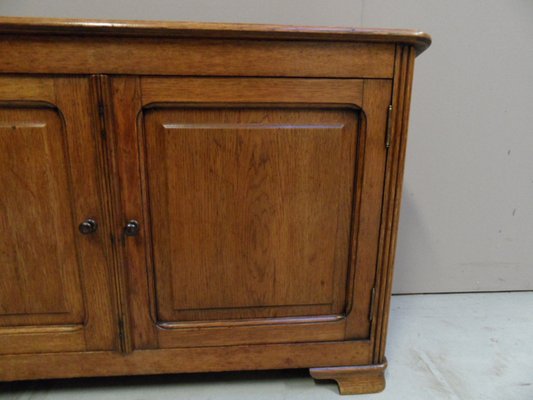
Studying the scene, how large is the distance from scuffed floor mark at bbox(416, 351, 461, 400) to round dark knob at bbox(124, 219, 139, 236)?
2.63 feet

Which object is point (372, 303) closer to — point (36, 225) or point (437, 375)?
point (437, 375)

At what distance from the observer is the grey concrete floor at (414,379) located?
2.68 feet

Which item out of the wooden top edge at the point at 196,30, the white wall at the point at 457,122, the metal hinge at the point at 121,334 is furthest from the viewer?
the white wall at the point at 457,122

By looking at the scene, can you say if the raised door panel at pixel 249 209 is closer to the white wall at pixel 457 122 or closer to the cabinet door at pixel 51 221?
the cabinet door at pixel 51 221

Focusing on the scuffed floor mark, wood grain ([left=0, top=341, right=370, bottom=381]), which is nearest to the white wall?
the scuffed floor mark

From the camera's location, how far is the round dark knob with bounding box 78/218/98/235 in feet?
2.20

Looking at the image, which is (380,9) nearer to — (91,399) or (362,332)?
(362,332)

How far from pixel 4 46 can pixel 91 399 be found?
748mm

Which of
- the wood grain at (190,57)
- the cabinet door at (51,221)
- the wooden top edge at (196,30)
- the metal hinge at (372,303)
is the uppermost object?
the wooden top edge at (196,30)

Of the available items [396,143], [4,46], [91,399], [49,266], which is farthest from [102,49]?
[91,399]

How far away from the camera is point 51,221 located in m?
0.69

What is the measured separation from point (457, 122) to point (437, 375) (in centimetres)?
76

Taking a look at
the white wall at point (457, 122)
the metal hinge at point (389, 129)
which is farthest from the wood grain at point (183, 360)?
the white wall at point (457, 122)

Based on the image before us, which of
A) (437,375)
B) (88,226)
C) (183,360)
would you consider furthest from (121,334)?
(437,375)
